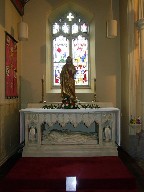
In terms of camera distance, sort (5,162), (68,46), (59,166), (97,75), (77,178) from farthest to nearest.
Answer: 1. (68,46)
2. (97,75)
3. (5,162)
4. (59,166)
5. (77,178)

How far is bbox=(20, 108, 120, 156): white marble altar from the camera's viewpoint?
7391 mm

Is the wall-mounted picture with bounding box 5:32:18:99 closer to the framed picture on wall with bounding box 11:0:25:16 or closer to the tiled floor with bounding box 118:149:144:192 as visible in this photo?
the framed picture on wall with bounding box 11:0:25:16

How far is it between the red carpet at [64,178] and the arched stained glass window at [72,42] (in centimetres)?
435

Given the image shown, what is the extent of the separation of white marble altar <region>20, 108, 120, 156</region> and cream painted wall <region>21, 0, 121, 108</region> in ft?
6.20

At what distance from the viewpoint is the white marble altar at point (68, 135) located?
7391 mm

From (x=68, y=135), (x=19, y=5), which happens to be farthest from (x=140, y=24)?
(x=19, y=5)

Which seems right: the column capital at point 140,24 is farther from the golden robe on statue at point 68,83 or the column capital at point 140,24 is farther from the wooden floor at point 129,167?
the wooden floor at point 129,167

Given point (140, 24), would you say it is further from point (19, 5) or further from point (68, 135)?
point (19, 5)

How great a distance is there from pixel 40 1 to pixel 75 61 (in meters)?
2.24

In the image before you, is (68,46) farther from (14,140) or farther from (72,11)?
(14,140)

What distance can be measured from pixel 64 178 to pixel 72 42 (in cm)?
579

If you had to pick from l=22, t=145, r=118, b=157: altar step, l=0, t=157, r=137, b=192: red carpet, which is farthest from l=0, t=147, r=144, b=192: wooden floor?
l=22, t=145, r=118, b=157: altar step

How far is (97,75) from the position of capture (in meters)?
9.41

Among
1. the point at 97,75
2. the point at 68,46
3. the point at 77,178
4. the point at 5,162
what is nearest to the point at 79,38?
the point at 68,46
